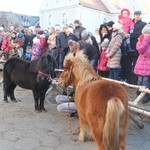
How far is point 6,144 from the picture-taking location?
477cm

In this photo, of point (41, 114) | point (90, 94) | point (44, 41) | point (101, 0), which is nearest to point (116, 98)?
point (90, 94)

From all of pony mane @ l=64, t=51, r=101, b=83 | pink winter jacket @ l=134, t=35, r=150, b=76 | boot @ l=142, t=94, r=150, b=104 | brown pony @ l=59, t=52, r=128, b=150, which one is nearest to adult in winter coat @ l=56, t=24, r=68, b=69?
pink winter jacket @ l=134, t=35, r=150, b=76

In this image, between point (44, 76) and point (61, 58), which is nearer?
point (44, 76)

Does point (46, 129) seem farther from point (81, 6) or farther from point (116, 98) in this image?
point (81, 6)

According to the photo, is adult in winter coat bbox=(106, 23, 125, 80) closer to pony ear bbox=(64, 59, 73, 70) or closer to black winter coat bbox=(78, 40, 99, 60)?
black winter coat bbox=(78, 40, 99, 60)

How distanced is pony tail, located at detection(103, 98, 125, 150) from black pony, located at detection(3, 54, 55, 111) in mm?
2804

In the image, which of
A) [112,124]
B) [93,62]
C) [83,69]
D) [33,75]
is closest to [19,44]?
[93,62]

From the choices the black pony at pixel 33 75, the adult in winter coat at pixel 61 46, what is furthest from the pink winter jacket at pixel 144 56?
the adult in winter coat at pixel 61 46

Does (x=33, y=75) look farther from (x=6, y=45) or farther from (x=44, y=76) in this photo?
(x=6, y=45)

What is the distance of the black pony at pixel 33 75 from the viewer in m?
6.20

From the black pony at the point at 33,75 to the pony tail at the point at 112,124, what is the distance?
110 inches

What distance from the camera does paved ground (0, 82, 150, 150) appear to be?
15.6ft

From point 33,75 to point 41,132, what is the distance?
156 centimetres

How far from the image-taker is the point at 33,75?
6551 millimetres
